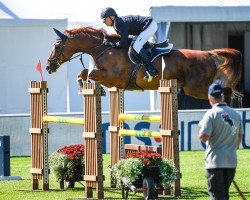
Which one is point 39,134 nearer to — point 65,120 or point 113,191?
point 65,120

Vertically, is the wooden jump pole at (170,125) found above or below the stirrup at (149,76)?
below

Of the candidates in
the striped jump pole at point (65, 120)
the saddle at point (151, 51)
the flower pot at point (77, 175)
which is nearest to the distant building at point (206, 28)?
the saddle at point (151, 51)

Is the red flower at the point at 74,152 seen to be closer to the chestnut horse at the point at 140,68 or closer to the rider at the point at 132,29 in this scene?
the chestnut horse at the point at 140,68

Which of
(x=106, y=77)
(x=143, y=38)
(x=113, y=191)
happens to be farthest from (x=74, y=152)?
(x=143, y=38)

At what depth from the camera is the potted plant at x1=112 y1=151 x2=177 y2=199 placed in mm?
12805

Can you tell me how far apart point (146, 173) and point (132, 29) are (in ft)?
8.78

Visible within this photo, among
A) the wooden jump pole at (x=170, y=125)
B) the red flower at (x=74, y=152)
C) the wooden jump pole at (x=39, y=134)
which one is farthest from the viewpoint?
the wooden jump pole at (x=39, y=134)

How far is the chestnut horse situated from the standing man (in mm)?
4662

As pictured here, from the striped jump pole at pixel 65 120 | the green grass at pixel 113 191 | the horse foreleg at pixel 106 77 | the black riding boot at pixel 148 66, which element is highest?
the black riding boot at pixel 148 66

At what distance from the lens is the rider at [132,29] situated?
14.4m

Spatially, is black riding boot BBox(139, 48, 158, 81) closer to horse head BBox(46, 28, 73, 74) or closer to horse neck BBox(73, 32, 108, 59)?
horse neck BBox(73, 32, 108, 59)

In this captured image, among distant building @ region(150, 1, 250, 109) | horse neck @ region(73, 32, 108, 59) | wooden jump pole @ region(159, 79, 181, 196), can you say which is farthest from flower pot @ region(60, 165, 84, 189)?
distant building @ region(150, 1, 250, 109)

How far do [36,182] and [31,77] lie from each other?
9912 millimetres

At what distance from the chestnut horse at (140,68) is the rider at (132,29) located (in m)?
0.14
